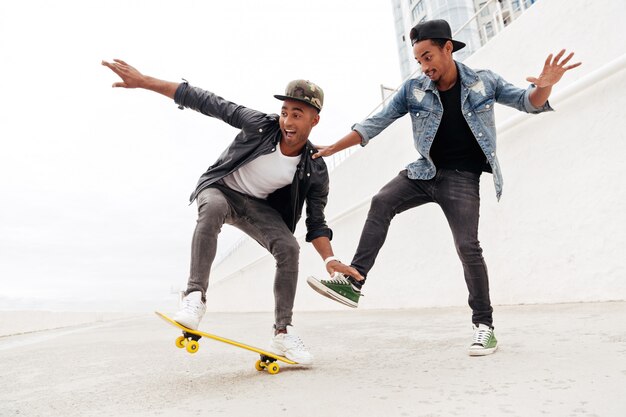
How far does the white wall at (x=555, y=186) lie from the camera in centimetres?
370

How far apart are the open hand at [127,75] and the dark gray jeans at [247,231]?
0.77 m

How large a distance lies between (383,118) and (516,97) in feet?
2.76

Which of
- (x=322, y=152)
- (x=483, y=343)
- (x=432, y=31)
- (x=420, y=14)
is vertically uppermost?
(x=420, y=14)

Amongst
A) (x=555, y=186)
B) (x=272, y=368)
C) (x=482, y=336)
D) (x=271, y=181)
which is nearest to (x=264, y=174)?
(x=271, y=181)

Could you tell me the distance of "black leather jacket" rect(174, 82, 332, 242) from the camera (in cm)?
242

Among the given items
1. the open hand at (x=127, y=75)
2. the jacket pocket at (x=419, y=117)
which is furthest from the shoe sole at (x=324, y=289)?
the open hand at (x=127, y=75)

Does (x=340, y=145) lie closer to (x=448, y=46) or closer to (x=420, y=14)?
(x=448, y=46)

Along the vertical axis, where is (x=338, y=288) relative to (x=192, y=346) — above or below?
above

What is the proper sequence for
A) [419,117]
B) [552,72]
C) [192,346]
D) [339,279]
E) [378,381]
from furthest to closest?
[419,117] < [339,279] < [552,72] < [192,346] < [378,381]

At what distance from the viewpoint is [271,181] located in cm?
254

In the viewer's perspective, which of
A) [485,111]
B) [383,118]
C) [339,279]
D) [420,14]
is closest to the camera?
[339,279]

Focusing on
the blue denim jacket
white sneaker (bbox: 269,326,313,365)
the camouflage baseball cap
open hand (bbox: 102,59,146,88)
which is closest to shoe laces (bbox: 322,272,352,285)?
white sneaker (bbox: 269,326,313,365)

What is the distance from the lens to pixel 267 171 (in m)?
2.53

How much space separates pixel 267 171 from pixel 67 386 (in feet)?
5.31
